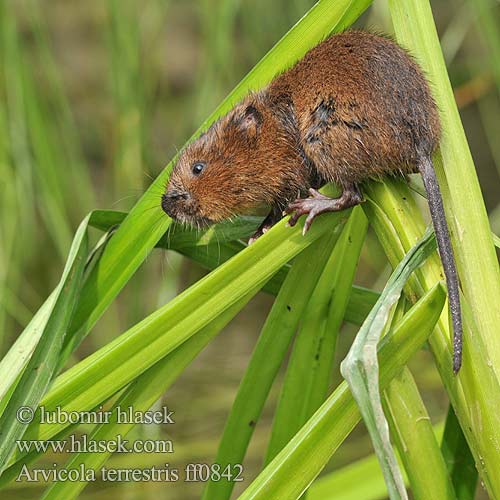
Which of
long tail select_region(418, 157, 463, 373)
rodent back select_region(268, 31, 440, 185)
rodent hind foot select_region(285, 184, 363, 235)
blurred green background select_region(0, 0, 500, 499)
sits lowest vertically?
long tail select_region(418, 157, 463, 373)

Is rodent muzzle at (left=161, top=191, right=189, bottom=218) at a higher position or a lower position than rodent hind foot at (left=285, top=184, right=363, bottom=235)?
higher

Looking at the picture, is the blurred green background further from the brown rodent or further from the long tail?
the long tail

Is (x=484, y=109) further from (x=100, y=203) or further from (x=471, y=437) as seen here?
(x=471, y=437)

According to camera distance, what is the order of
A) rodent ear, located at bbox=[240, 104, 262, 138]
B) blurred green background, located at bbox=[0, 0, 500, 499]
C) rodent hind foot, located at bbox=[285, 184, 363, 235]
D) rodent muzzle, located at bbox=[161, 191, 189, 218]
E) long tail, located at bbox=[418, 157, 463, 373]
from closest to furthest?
long tail, located at bbox=[418, 157, 463, 373], rodent hind foot, located at bbox=[285, 184, 363, 235], rodent muzzle, located at bbox=[161, 191, 189, 218], rodent ear, located at bbox=[240, 104, 262, 138], blurred green background, located at bbox=[0, 0, 500, 499]

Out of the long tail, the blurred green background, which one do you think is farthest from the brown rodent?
the blurred green background

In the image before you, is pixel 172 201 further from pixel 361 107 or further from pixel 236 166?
pixel 361 107

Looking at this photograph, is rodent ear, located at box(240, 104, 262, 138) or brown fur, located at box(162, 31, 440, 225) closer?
brown fur, located at box(162, 31, 440, 225)

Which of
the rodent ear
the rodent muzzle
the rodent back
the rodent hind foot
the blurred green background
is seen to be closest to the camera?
the rodent hind foot
